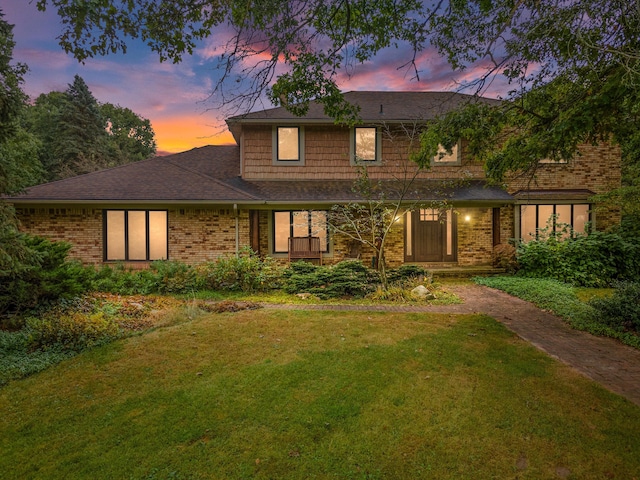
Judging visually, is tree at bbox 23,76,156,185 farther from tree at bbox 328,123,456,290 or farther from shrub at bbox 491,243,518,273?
shrub at bbox 491,243,518,273

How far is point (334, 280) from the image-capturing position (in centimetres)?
934

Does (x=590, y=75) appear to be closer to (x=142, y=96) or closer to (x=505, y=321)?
(x=505, y=321)

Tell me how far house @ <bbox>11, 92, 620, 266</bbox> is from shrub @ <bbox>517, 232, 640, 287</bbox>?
1837 millimetres

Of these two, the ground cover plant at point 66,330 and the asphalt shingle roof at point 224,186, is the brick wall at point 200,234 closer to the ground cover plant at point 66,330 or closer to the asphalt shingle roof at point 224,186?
the asphalt shingle roof at point 224,186

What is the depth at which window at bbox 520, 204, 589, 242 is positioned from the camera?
13.2 m

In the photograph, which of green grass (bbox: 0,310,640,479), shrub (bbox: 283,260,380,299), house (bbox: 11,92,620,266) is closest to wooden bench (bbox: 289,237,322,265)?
house (bbox: 11,92,620,266)

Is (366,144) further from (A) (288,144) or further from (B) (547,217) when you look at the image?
(B) (547,217)

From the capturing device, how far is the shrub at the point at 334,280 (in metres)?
9.14

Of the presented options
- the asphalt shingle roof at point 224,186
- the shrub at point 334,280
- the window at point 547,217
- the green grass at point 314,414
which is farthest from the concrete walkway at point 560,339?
the window at point 547,217

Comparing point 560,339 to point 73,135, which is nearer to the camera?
point 560,339

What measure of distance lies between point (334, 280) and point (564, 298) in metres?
5.60

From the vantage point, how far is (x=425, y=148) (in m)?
5.88

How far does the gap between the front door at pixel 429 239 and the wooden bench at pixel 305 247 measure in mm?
3612

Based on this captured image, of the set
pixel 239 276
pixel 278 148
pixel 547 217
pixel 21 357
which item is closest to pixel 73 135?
pixel 278 148
